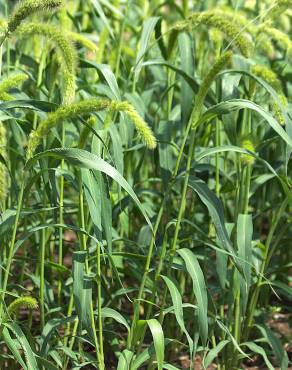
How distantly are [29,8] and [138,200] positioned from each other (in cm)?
67

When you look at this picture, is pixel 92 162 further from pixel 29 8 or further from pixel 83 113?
pixel 29 8

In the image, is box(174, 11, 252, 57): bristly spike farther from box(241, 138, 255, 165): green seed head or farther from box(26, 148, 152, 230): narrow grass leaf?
box(26, 148, 152, 230): narrow grass leaf

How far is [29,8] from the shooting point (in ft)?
8.62

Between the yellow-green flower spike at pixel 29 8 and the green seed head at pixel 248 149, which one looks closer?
the yellow-green flower spike at pixel 29 8

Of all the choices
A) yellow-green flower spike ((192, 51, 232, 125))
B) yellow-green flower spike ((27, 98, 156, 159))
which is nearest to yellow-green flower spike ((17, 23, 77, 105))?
yellow-green flower spike ((27, 98, 156, 159))

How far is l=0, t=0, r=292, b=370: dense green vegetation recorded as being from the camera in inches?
115

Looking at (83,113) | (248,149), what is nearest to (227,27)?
(248,149)

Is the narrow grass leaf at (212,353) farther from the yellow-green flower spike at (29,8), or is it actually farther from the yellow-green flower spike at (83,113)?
the yellow-green flower spike at (29,8)

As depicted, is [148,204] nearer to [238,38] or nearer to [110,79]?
[110,79]

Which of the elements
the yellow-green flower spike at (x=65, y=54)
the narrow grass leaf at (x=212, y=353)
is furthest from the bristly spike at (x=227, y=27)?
the narrow grass leaf at (x=212, y=353)

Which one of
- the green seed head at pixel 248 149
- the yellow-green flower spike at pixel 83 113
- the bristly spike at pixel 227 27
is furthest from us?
the green seed head at pixel 248 149

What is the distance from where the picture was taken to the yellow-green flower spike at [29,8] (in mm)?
2613

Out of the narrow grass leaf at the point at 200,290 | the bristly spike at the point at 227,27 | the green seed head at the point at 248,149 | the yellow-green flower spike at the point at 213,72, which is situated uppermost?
the bristly spike at the point at 227,27

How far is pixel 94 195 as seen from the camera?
291 centimetres
